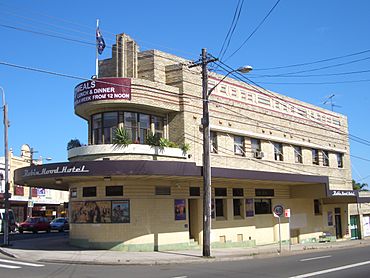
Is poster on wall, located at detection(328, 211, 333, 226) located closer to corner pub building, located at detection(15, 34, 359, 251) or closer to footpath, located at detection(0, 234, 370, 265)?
corner pub building, located at detection(15, 34, 359, 251)

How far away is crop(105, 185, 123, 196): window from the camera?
22781 mm

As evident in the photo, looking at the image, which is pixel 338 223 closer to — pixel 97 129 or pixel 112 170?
pixel 97 129

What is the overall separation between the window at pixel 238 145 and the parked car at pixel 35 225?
21.8 m

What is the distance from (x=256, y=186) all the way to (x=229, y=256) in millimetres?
9437

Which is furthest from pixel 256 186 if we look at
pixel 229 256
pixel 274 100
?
pixel 229 256

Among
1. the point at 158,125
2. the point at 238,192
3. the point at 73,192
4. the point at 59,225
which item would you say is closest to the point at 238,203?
the point at 238,192

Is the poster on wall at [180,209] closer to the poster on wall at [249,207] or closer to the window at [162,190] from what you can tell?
the window at [162,190]

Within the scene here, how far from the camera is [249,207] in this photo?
29.2 metres

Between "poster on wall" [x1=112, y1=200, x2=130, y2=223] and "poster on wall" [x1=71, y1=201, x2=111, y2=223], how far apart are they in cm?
26

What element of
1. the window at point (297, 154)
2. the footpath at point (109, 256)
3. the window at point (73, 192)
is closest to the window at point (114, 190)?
the window at point (73, 192)

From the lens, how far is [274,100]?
3369 centimetres

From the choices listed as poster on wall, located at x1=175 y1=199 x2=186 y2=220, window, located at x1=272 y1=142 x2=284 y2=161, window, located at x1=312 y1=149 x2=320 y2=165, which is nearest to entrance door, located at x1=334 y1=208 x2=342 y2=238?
window, located at x1=312 y1=149 x2=320 y2=165

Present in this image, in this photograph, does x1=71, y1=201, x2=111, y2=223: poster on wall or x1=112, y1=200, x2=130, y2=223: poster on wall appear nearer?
x1=112, y1=200, x2=130, y2=223: poster on wall

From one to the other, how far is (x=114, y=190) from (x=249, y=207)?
991cm
